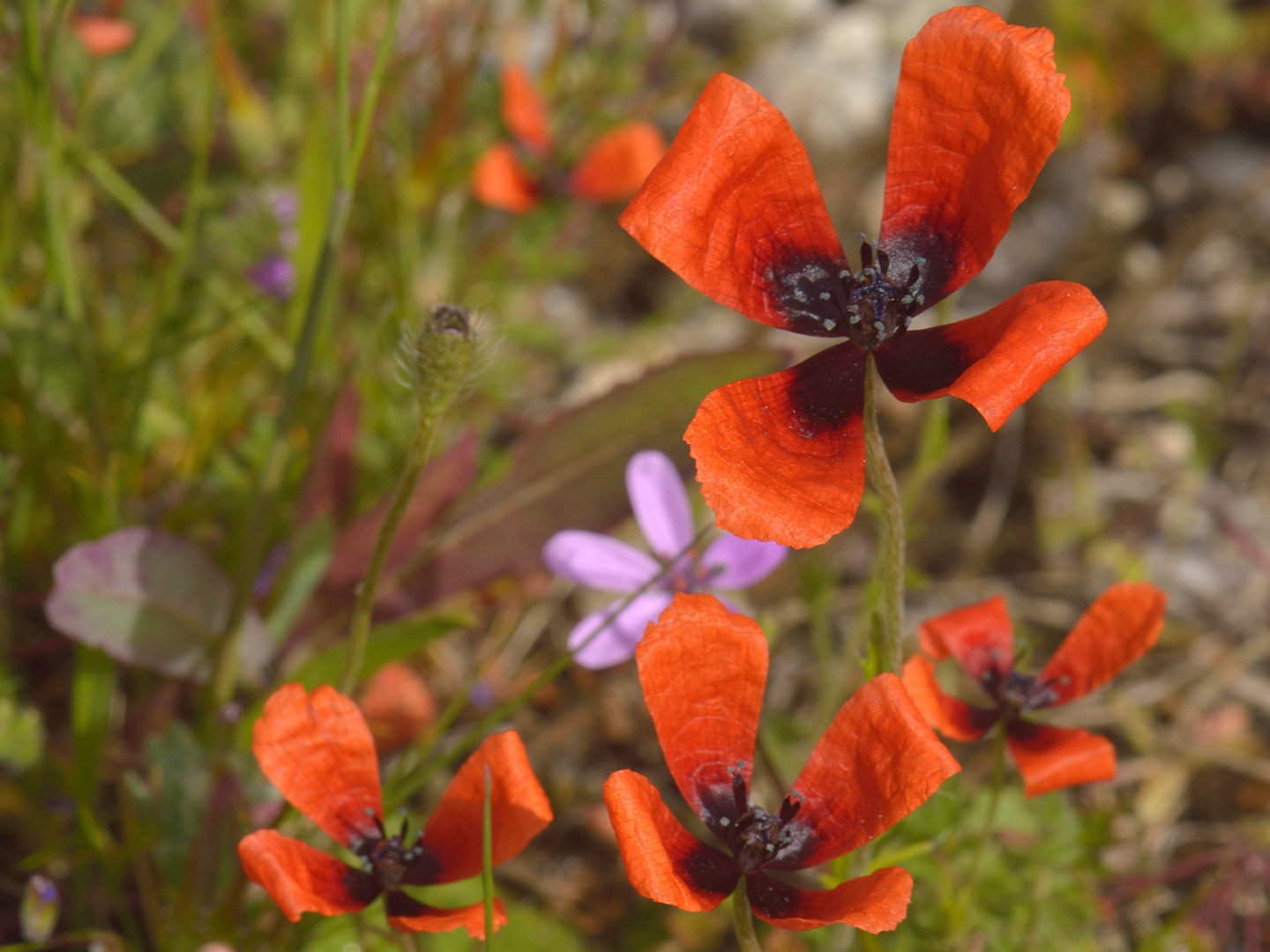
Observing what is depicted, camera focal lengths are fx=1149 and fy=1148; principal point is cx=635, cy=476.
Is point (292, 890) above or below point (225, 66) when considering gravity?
below

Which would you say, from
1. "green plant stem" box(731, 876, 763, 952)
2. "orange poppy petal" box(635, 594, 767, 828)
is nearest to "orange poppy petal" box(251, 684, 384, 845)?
"orange poppy petal" box(635, 594, 767, 828)

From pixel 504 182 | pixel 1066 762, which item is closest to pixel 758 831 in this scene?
pixel 1066 762

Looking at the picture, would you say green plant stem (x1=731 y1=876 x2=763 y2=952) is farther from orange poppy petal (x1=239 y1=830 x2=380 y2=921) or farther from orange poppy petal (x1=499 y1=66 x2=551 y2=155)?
orange poppy petal (x1=499 y1=66 x2=551 y2=155)

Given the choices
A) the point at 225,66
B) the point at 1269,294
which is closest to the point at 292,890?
the point at 225,66

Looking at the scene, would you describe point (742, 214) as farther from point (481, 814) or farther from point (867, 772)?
point (481, 814)

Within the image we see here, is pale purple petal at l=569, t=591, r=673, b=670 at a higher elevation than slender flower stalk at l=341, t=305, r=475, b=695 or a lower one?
lower

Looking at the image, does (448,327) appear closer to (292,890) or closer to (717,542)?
(292,890)
